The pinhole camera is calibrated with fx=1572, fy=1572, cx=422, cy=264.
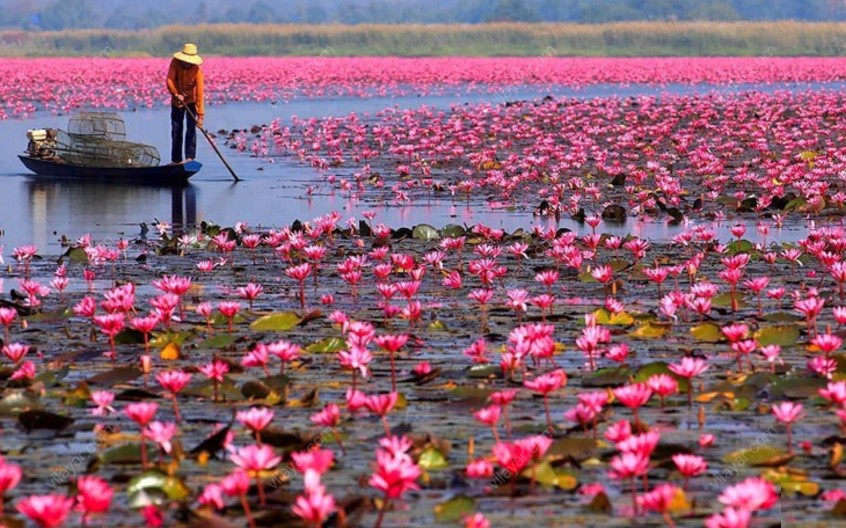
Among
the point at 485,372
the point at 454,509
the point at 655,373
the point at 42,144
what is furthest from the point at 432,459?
the point at 42,144

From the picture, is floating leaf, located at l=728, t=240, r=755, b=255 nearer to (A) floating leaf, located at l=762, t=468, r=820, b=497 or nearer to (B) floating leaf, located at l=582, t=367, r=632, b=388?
(B) floating leaf, located at l=582, t=367, r=632, b=388

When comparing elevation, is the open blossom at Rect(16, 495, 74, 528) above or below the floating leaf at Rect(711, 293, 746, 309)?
above

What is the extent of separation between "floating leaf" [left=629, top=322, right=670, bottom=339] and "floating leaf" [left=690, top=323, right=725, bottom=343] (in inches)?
6.4

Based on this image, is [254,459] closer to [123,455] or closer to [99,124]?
[123,455]

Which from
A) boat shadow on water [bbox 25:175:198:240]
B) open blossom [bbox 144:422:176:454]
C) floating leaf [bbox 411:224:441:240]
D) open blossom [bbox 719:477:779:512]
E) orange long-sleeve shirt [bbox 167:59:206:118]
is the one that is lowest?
boat shadow on water [bbox 25:175:198:240]

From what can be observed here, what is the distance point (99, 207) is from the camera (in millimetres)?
17750

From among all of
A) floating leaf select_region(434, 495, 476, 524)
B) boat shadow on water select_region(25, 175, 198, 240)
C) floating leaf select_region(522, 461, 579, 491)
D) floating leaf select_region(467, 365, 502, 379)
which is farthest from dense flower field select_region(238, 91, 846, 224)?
floating leaf select_region(434, 495, 476, 524)

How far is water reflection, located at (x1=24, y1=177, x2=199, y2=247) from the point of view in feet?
50.4

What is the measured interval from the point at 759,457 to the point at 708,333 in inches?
103

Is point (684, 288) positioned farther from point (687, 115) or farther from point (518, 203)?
point (687, 115)

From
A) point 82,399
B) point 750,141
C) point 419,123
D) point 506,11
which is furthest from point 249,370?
point 506,11

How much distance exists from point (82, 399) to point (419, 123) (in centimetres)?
2627

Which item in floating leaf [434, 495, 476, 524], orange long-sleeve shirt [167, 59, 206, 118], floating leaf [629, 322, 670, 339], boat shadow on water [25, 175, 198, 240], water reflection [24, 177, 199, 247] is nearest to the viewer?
floating leaf [434, 495, 476, 524]

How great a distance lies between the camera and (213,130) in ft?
110
